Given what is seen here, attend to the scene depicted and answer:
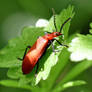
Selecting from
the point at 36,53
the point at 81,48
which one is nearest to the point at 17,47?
the point at 36,53

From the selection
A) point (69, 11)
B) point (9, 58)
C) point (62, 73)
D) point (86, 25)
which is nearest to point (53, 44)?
point (69, 11)

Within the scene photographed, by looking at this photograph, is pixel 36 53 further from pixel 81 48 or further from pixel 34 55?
pixel 81 48

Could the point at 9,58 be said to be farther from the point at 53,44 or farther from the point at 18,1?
the point at 18,1

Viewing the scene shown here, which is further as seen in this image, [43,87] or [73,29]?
[73,29]

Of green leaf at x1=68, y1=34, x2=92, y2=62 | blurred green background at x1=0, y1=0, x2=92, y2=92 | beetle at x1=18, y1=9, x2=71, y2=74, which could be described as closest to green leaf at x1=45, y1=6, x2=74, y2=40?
beetle at x1=18, y1=9, x2=71, y2=74

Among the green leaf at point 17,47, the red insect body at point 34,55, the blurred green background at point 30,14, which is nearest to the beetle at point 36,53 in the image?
the red insect body at point 34,55

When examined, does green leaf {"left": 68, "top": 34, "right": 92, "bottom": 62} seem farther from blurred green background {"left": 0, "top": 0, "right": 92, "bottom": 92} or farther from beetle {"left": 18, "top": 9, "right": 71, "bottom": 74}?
blurred green background {"left": 0, "top": 0, "right": 92, "bottom": 92}
